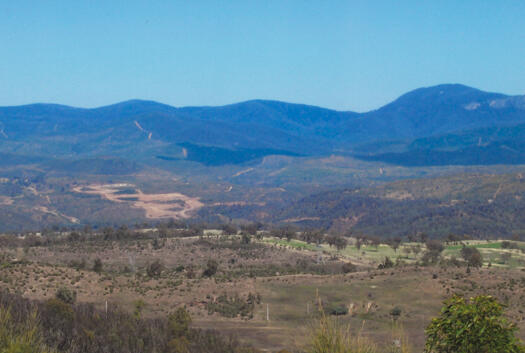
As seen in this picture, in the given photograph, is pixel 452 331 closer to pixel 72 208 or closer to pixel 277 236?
pixel 277 236

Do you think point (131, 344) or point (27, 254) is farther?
point (27, 254)

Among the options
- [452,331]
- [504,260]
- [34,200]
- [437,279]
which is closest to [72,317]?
[452,331]

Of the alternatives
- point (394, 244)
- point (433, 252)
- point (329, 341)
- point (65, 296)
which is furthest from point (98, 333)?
point (394, 244)

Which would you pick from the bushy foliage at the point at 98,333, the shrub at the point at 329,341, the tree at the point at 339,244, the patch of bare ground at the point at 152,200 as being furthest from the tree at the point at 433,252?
the patch of bare ground at the point at 152,200

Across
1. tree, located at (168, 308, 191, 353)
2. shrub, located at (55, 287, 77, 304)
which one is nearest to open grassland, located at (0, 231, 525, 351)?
shrub, located at (55, 287, 77, 304)

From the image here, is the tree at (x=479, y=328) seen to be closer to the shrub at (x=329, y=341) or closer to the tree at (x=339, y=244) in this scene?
the shrub at (x=329, y=341)

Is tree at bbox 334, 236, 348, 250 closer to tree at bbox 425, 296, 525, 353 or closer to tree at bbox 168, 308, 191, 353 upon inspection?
tree at bbox 168, 308, 191, 353

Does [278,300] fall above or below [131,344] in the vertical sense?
below

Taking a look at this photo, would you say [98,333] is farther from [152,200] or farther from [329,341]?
[152,200]
